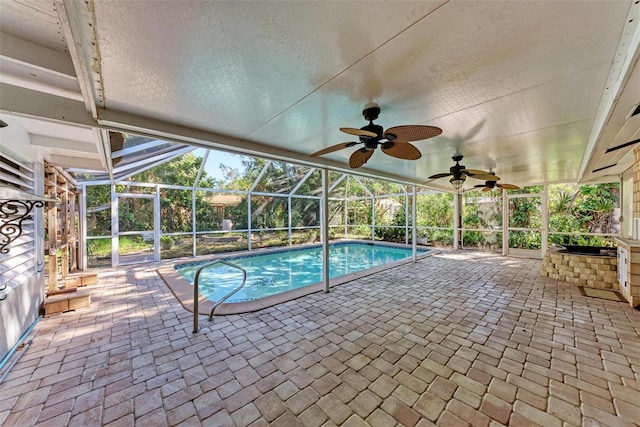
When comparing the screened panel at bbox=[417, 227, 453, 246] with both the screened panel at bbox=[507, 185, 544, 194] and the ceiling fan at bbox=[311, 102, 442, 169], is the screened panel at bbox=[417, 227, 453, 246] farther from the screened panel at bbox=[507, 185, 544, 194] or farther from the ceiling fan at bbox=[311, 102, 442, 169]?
the ceiling fan at bbox=[311, 102, 442, 169]

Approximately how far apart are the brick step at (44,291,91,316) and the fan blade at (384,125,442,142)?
4981 millimetres

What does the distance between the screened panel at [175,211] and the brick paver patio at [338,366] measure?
155 inches

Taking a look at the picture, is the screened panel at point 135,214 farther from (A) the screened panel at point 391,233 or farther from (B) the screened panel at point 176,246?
(A) the screened panel at point 391,233

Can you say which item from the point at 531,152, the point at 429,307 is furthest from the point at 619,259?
the point at 429,307

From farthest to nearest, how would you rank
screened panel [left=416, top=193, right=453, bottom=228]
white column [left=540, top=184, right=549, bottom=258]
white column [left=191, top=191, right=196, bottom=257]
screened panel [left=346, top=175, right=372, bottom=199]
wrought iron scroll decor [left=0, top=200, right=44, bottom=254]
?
screened panel [left=346, top=175, right=372, bottom=199] → screened panel [left=416, top=193, right=453, bottom=228] → white column [left=191, top=191, right=196, bottom=257] → white column [left=540, top=184, right=549, bottom=258] → wrought iron scroll decor [left=0, top=200, right=44, bottom=254]

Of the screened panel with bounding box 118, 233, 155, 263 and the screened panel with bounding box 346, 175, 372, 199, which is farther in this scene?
the screened panel with bounding box 346, 175, 372, 199

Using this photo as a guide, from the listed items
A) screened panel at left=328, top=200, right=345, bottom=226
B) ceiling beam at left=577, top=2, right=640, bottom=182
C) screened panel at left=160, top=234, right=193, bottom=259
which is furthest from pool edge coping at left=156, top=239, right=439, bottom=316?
screened panel at left=328, top=200, right=345, bottom=226

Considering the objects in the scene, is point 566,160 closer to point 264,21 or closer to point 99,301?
point 264,21

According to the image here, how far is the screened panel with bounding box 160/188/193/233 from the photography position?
7496 millimetres

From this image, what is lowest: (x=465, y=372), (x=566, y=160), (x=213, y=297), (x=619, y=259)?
(x=213, y=297)

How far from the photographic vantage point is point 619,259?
15.1ft

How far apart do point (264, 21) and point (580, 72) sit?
89.7 inches

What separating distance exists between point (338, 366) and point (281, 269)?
556cm

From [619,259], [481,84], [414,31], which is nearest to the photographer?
[414,31]
